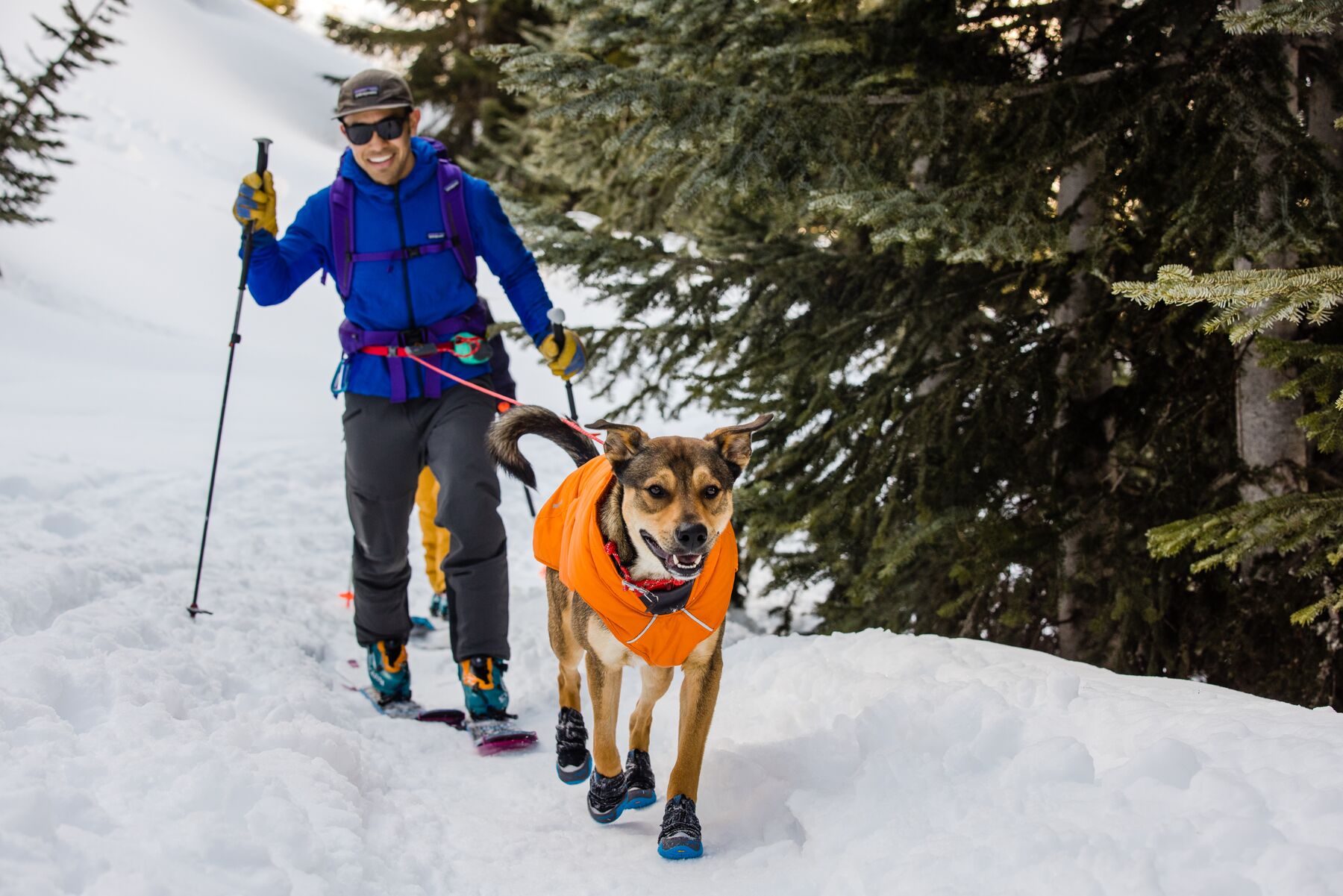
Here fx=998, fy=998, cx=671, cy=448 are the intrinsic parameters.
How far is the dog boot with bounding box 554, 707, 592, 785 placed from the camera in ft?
14.2

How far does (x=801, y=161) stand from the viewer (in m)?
5.12

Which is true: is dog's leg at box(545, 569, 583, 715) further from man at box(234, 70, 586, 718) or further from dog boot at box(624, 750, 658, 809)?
man at box(234, 70, 586, 718)

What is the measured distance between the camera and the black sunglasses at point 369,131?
4797mm

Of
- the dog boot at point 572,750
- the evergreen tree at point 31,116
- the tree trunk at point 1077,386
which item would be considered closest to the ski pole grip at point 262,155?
the dog boot at point 572,750

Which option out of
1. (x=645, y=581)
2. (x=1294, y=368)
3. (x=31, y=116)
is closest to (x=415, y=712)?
(x=645, y=581)

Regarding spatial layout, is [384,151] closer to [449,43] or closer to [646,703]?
[646,703]

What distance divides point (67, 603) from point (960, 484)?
15.1ft

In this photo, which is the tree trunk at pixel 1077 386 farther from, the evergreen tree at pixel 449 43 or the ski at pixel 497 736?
the evergreen tree at pixel 449 43

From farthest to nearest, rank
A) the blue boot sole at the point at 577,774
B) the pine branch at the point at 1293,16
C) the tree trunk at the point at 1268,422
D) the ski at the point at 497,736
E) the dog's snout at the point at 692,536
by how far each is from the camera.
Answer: the ski at the point at 497,736
the tree trunk at the point at 1268,422
the blue boot sole at the point at 577,774
the dog's snout at the point at 692,536
the pine branch at the point at 1293,16

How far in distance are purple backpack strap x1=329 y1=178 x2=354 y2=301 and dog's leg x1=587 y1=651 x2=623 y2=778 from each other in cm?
243

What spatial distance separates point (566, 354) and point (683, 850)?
8.56ft

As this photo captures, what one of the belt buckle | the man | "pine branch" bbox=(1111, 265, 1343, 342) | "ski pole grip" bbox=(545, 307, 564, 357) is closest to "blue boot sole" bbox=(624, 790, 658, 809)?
the man

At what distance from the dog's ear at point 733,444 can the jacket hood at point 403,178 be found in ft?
7.04

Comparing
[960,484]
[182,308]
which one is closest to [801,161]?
[960,484]
